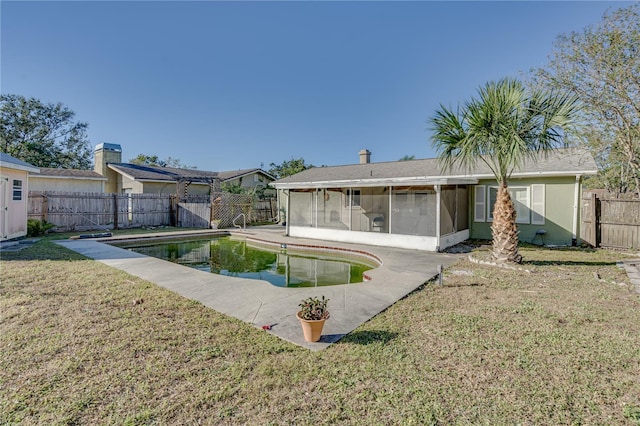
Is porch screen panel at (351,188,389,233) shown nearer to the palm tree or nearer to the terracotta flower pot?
the palm tree

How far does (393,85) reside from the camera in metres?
20.9

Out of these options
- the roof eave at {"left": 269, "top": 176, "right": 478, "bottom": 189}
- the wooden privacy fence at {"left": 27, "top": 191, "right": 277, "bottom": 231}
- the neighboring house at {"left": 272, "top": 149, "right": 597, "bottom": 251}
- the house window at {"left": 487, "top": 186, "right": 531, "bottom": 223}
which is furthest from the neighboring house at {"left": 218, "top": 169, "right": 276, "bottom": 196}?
the house window at {"left": 487, "top": 186, "right": 531, "bottom": 223}

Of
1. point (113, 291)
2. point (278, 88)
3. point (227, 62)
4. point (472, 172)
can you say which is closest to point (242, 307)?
point (113, 291)

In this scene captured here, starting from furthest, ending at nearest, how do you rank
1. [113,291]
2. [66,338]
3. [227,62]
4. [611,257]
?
[227,62]
[611,257]
[113,291]
[66,338]

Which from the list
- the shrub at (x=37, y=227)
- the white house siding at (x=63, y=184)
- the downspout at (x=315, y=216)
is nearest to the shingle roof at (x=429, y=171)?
the downspout at (x=315, y=216)

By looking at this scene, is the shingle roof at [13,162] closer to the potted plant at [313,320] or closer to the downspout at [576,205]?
the potted plant at [313,320]

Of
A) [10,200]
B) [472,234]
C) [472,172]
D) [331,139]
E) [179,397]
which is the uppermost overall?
[331,139]

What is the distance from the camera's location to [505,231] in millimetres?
7617

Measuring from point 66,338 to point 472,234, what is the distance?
12.9 metres

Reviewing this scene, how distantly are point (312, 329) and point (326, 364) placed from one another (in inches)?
19.4

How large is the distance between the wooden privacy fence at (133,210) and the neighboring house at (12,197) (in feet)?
8.44

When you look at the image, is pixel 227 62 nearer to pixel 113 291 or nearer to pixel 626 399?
pixel 113 291

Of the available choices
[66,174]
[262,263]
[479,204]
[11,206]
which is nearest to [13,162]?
[11,206]

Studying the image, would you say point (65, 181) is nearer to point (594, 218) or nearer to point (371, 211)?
point (371, 211)
